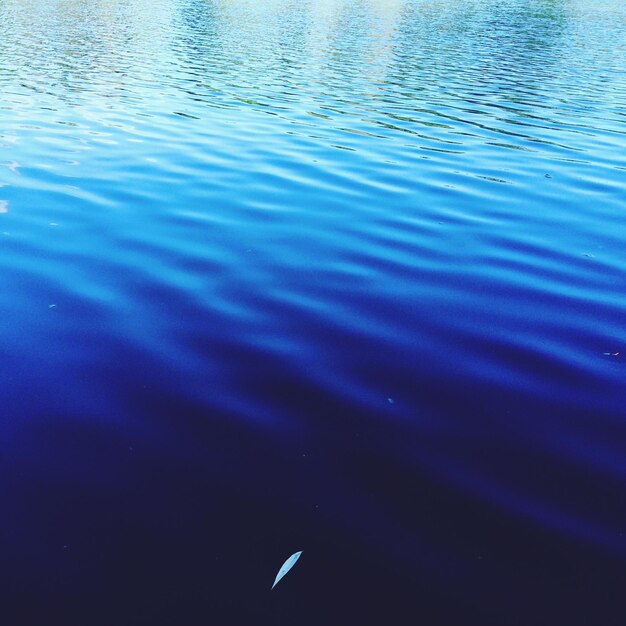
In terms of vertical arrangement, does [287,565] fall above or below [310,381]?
above

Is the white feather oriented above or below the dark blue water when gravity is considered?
above

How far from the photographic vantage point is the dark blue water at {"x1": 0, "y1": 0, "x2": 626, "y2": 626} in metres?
4.29

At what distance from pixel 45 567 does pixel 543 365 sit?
16.8 feet

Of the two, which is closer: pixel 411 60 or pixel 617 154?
pixel 617 154

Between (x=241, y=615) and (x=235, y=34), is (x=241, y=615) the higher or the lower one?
the higher one

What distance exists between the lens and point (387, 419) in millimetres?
6047

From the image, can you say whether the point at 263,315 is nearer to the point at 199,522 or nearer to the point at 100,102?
the point at 199,522

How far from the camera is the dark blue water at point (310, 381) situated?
4.29m

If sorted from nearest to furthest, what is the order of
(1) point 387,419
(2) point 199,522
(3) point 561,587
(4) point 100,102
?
1. (3) point 561,587
2. (2) point 199,522
3. (1) point 387,419
4. (4) point 100,102

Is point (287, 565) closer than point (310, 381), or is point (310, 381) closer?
point (287, 565)

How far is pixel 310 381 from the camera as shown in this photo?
21.5ft

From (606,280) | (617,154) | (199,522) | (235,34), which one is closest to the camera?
(199,522)

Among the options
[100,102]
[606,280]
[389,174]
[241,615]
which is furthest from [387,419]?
[100,102]

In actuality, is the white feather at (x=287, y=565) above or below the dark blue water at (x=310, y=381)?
above
